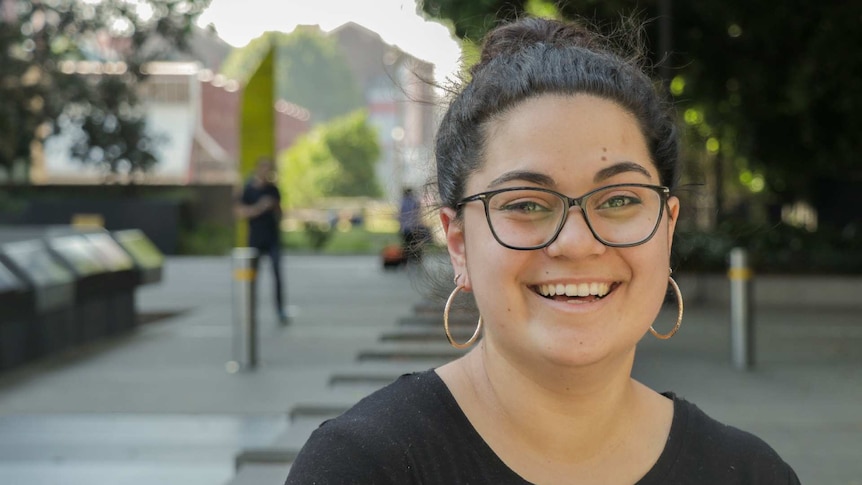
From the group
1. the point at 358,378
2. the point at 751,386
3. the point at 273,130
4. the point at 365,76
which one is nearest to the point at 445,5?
the point at 358,378

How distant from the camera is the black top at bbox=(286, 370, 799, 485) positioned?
4.59ft

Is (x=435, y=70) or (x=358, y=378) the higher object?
(x=435, y=70)

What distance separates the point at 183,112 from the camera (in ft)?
215

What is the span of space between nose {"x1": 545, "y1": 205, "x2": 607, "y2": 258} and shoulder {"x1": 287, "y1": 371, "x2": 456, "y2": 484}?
0.29 metres

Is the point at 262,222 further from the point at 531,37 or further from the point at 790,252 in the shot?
the point at 531,37

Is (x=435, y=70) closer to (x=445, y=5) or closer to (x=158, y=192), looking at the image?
(x=445, y=5)

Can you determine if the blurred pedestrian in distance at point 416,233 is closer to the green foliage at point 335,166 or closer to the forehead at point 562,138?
the forehead at point 562,138

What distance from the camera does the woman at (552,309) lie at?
4.66 feet

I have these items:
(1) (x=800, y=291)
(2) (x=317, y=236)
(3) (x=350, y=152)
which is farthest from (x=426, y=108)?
(3) (x=350, y=152)

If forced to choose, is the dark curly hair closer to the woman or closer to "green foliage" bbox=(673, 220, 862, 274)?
the woman

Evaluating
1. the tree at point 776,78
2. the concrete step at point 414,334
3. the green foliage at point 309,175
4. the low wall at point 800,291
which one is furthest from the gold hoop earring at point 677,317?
the green foliage at point 309,175

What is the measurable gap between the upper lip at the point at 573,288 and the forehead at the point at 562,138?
0.13 meters

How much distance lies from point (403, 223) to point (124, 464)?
4.23m

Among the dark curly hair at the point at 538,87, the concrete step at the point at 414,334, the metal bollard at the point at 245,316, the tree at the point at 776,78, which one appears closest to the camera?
the dark curly hair at the point at 538,87
